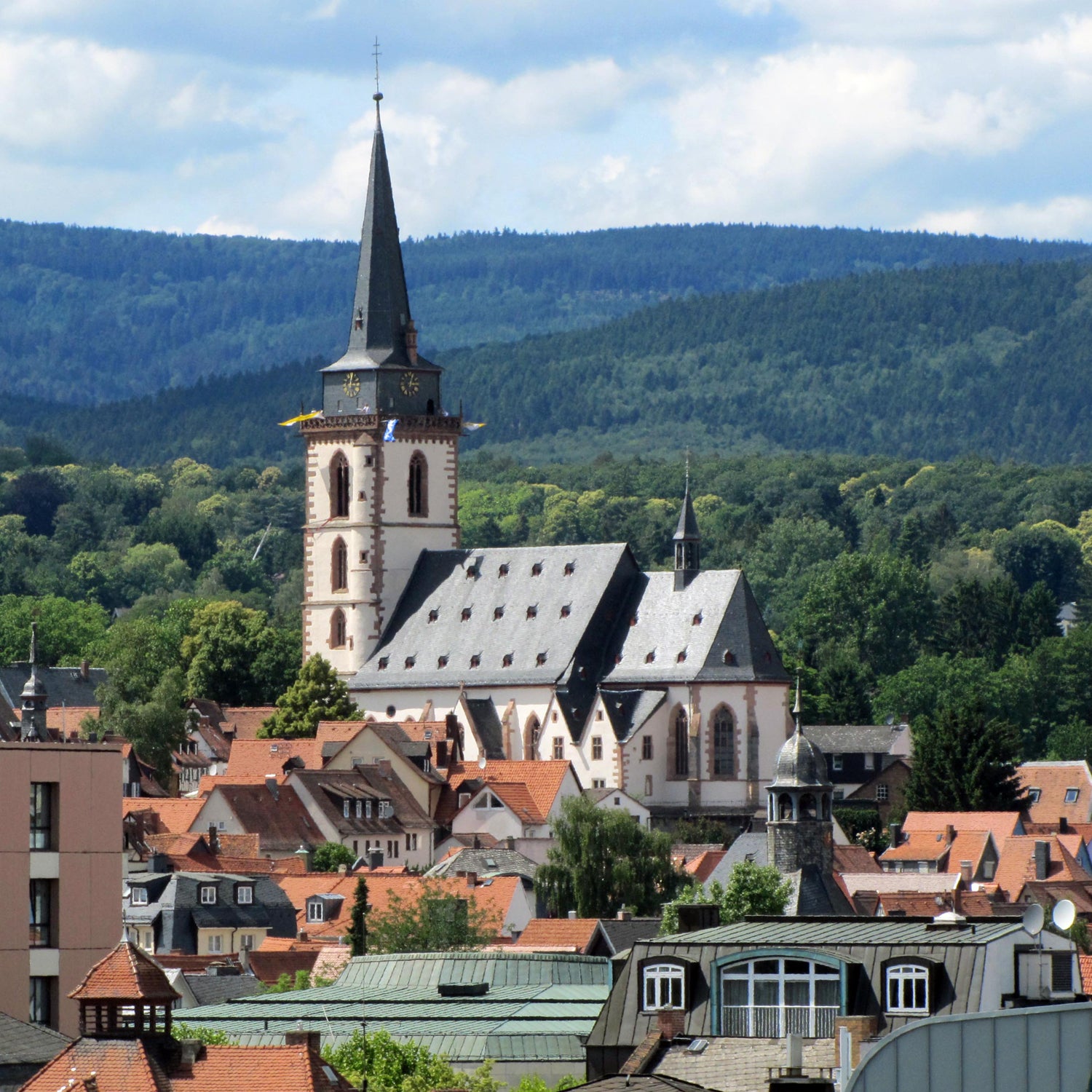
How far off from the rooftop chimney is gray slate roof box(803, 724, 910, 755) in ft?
99.0

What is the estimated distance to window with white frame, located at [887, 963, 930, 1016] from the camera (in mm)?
35219

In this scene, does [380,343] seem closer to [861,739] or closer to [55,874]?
[861,739]

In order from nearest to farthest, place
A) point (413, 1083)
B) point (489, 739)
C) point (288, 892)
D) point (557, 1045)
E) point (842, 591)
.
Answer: point (413, 1083) < point (557, 1045) < point (288, 892) < point (489, 739) < point (842, 591)

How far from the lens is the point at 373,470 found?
122750mm

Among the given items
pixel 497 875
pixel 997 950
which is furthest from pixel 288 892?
pixel 997 950

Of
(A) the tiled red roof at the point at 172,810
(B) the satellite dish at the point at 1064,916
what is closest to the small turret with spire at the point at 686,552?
(A) the tiled red roof at the point at 172,810

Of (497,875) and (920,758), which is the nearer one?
(497,875)

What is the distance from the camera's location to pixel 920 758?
118 metres

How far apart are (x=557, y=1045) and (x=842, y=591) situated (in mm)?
135223

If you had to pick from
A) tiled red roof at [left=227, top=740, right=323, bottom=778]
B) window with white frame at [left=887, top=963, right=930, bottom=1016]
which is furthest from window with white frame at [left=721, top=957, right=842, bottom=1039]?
A: tiled red roof at [left=227, top=740, right=323, bottom=778]

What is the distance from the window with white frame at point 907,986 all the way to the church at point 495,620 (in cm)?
7673

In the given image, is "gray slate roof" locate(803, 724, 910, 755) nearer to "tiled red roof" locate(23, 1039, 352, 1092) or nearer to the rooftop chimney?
the rooftop chimney

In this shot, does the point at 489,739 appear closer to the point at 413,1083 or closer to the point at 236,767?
the point at 236,767

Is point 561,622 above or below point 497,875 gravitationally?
above
